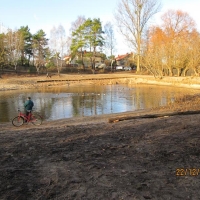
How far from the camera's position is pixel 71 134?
28.2 feet

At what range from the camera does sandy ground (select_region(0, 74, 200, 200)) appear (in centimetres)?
418

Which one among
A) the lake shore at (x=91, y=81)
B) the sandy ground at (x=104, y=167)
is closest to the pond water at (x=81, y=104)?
the sandy ground at (x=104, y=167)

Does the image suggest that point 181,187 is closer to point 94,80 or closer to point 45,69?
point 94,80

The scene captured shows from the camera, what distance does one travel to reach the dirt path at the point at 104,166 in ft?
13.8

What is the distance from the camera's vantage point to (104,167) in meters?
5.23

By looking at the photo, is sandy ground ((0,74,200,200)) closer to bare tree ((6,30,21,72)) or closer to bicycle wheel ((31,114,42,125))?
bicycle wheel ((31,114,42,125))

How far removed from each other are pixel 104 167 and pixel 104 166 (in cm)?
6

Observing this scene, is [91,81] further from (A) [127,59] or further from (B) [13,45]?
(A) [127,59]

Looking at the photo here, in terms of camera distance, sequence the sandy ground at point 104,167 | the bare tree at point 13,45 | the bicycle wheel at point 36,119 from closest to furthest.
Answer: the sandy ground at point 104,167, the bicycle wheel at point 36,119, the bare tree at point 13,45

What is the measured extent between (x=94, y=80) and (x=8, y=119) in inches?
1371
